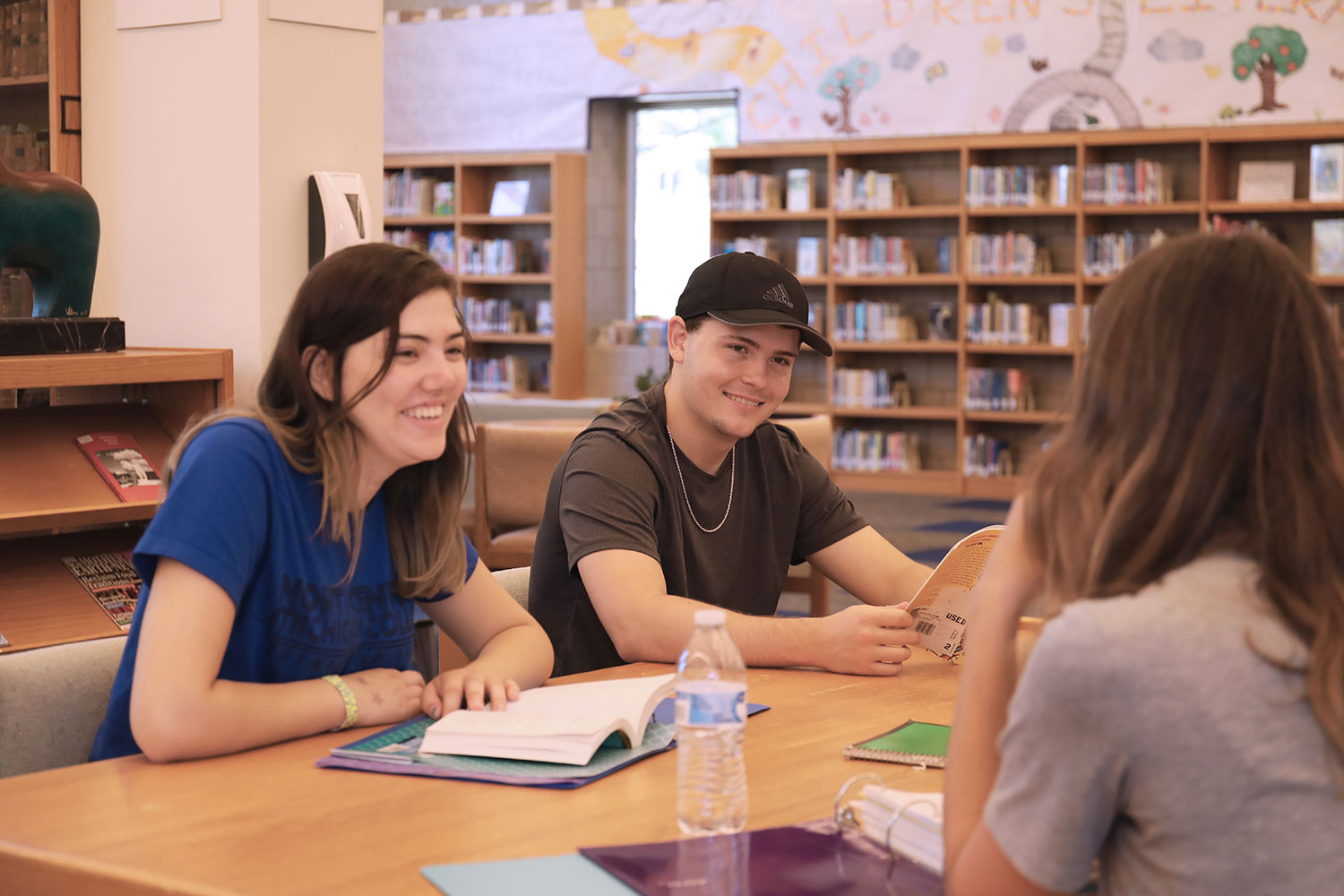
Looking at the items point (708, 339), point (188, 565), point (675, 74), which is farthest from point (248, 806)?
point (675, 74)

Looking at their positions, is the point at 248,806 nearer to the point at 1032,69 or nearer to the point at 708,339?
the point at 708,339

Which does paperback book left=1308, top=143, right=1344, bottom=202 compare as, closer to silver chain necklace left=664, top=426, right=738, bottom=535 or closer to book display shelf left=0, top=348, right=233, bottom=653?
silver chain necklace left=664, top=426, right=738, bottom=535

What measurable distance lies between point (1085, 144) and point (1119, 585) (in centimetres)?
752

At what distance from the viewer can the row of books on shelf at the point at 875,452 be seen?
28.1 feet

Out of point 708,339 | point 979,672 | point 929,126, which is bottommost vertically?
point 979,672

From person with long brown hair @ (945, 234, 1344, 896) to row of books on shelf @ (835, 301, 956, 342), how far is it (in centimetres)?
757

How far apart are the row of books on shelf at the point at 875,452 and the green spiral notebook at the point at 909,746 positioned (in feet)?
22.7

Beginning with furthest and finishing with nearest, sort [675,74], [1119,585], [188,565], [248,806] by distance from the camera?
[675,74] < [188,565] < [248,806] < [1119,585]

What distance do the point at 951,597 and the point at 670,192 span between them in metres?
7.83

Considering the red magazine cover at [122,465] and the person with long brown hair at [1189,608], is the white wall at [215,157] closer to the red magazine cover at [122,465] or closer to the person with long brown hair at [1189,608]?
the red magazine cover at [122,465]

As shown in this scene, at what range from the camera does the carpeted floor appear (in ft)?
21.0

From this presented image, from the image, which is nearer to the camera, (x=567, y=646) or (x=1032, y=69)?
(x=567, y=646)

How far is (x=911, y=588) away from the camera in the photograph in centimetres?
228

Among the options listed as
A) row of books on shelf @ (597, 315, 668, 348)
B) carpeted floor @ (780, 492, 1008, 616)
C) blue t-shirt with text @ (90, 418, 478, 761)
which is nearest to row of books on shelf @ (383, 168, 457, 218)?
row of books on shelf @ (597, 315, 668, 348)
